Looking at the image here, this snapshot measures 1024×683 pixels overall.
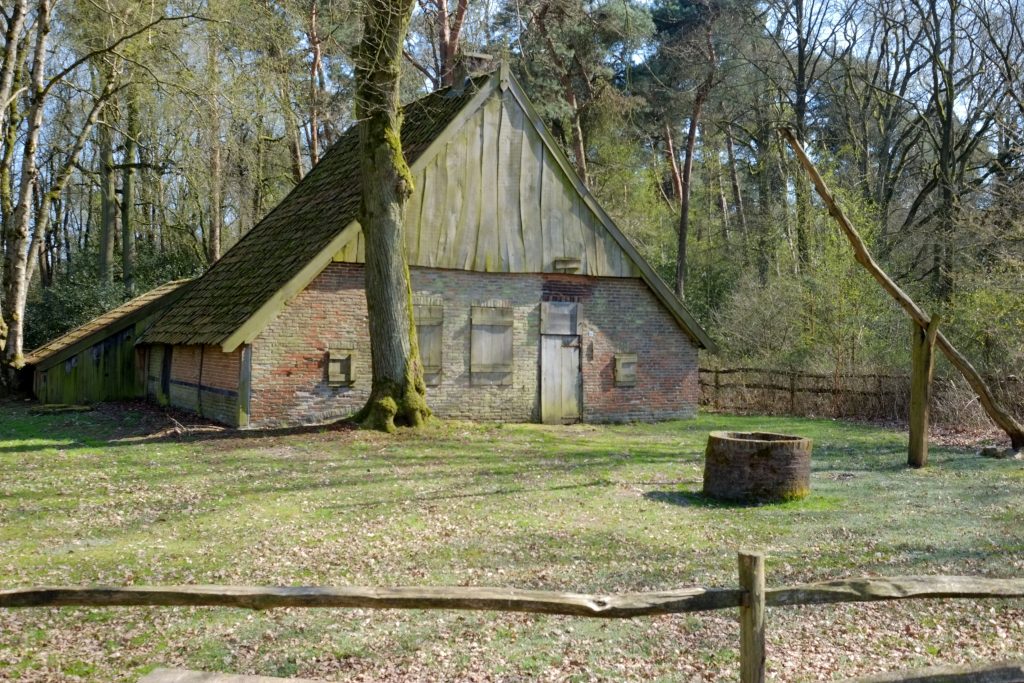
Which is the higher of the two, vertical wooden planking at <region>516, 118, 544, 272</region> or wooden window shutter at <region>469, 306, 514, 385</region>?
vertical wooden planking at <region>516, 118, 544, 272</region>

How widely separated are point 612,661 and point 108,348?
18.2 metres

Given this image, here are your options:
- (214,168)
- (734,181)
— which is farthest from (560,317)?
(734,181)

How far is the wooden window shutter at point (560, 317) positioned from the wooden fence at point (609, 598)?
1433 centimetres

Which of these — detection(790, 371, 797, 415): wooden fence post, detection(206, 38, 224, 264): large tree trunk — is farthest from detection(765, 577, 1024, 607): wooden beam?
detection(206, 38, 224, 264): large tree trunk

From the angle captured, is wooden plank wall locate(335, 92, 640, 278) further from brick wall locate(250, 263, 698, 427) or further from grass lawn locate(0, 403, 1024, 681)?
grass lawn locate(0, 403, 1024, 681)

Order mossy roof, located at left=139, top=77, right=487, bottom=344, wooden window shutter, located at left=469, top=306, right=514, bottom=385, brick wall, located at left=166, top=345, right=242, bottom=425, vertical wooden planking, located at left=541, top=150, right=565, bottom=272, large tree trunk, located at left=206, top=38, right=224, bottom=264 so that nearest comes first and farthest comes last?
brick wall, located at left=166, top=345, right=242, bottom=425 < mossy roof, located at left=139, top=77, right=487, bottom=344 < wooden window shutter, located at left=469, top=306, right=514, bottom=385 < vertical wooden planking, located at left=541, top=150, right=565, bottom=272 < large tree trunk, located at left=206, top=38, right=224, bottom=264

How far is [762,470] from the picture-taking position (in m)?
10.9

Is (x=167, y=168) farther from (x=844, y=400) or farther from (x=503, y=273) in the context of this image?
(x=844, y=400)

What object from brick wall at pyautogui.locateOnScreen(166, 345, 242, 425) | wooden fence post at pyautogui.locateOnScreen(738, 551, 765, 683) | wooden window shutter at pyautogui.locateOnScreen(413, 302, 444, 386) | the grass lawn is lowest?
the grass lawn

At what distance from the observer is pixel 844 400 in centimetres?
2231

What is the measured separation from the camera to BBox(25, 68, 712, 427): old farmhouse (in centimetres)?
1666

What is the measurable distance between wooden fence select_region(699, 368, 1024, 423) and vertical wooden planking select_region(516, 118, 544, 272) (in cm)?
735

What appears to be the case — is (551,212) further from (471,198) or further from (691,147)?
(691,147)

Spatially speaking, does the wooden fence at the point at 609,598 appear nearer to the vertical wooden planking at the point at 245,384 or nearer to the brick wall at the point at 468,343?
the vertical wooden planking at the point at 245,384
